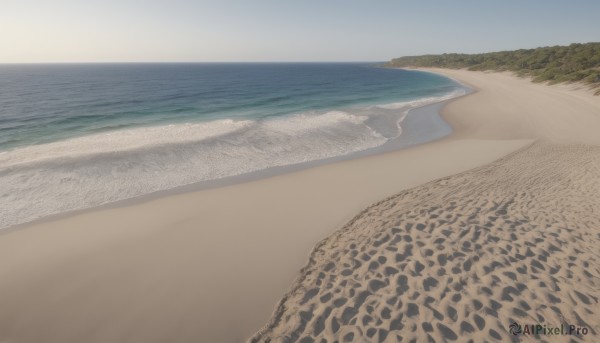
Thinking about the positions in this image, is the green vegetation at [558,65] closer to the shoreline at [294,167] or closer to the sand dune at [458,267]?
the shoreline at [294,167]

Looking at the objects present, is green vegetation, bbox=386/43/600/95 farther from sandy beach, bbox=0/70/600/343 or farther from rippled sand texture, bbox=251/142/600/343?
sandy beach, bbox=0/70/600/343

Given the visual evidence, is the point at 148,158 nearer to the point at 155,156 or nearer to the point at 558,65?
the point at 155,156

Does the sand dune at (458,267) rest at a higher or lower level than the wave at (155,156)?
higher

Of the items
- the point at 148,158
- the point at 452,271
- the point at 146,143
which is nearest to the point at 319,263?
the point at 452,271

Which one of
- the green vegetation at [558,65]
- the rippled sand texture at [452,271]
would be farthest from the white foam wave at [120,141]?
the green vegetation at [558,65]

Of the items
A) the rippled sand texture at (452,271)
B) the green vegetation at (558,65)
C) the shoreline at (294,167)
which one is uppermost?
the green vegetation at (558,65)

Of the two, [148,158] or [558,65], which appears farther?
[558,65]

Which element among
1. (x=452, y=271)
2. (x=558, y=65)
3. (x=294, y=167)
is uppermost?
A: (x=558, y=65)
